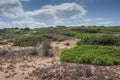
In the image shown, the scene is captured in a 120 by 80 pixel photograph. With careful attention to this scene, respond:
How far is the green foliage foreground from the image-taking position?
632 inches

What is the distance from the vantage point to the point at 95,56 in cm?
1672

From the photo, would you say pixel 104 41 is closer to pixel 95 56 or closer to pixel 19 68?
pixel 95 56

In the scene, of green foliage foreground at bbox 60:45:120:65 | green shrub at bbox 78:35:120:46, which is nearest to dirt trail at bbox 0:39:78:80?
green foliage foreground at bbox 60:45:120:65

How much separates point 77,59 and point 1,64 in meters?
5.88

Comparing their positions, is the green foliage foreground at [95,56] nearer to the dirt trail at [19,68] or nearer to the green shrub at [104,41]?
the dirt trail at [19,68]

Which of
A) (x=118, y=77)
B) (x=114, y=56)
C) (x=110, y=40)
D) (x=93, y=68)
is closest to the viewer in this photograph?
(x=118, y=77)

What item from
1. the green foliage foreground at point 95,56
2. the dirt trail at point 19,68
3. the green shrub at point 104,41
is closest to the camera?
the dirt trail at point 19,68

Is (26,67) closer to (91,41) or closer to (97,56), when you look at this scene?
(97,56)

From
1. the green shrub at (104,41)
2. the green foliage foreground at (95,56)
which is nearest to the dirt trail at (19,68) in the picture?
the green foliage foreground at (95,56)

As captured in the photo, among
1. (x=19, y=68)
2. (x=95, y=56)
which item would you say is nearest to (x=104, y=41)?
(x=95, y=56)

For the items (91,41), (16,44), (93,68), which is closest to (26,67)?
(93,68)

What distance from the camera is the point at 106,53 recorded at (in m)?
17.5

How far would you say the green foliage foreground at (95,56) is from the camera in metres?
16.1

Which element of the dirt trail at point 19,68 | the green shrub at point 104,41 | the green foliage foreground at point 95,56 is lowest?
the dirt trail at point 19,68
